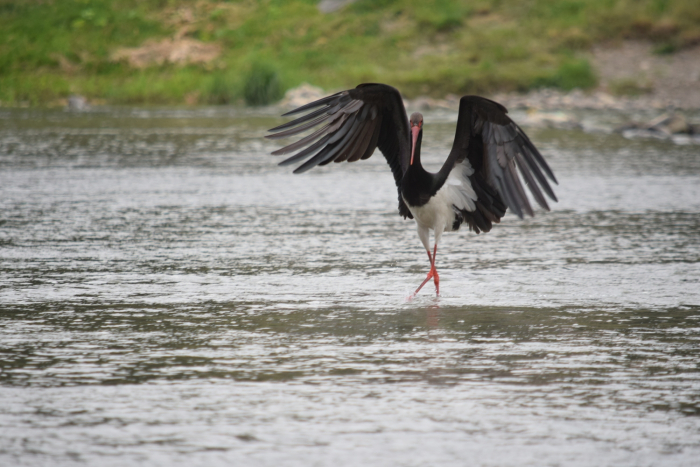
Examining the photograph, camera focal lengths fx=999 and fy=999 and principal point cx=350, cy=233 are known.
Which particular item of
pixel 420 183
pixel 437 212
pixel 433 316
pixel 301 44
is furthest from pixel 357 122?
pixel 301 44

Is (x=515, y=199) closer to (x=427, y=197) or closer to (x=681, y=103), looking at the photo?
(x=427, y=197)

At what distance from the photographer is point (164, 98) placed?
38.7 m

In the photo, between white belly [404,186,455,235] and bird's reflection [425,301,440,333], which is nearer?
bird's reflection [425,301,440,333]

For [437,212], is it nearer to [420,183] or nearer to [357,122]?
[420,183]

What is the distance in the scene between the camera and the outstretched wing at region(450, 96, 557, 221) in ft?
21.8

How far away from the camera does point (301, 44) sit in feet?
154

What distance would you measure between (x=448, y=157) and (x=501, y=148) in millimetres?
367

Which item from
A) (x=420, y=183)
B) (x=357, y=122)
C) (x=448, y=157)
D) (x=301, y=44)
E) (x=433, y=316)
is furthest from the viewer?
(x=301, y=44)

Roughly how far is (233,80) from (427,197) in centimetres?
3169

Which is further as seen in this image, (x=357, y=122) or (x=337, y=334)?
(x=357, y=122)

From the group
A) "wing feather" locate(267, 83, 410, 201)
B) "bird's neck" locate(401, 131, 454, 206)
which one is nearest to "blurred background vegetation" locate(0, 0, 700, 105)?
"wing feather" locate(267, 83, 410, 201)

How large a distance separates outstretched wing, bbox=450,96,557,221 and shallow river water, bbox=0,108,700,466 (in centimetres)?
72

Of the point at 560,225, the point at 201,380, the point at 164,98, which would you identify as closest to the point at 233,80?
the point at 164,98

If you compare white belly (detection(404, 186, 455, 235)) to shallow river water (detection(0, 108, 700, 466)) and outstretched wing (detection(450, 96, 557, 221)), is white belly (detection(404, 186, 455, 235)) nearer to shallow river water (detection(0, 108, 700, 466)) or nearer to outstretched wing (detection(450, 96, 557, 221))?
A: outstretched wing (detection(450, 96, 557, 221))
